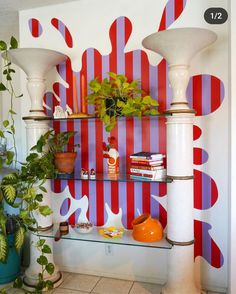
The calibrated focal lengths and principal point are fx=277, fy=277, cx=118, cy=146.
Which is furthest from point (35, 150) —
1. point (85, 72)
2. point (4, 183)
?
point (85, 72)

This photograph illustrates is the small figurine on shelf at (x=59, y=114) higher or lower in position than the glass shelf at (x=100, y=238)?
higher

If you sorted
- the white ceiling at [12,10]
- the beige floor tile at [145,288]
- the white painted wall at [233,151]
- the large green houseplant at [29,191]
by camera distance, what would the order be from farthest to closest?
the white ceiling at [12,10]
the beige floor tile at [145,288]
the large green houseplant at [29,191]
the white painted wall at [233,151]

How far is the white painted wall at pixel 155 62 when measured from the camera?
85.4 inches

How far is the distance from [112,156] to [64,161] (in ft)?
1.31

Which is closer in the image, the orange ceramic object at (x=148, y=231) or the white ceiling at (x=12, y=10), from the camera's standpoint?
the orange ceramic object at (x=148, y=231)

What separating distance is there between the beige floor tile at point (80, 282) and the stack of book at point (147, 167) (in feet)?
3.39

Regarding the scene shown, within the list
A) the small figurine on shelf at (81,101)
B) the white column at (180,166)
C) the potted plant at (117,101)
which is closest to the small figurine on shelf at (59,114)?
the small figurine on shelf at (81,101)

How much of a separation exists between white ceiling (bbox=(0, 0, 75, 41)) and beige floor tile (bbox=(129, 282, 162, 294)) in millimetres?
2548

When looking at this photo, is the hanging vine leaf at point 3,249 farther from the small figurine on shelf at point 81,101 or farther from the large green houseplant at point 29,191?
the small figurine on shelf at point 81,101

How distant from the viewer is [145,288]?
2305 millimetres

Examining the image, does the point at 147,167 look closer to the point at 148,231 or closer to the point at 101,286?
the point at 148,231

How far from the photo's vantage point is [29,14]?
258 cm

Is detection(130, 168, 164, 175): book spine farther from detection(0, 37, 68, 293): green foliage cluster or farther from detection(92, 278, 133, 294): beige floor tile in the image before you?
detection(92, 278, 133, 294): beige floor tile

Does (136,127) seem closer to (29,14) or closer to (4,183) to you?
(4,183)
